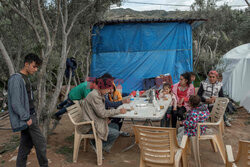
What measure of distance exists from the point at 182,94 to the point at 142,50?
4.51m

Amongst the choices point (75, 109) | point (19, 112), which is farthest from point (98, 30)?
point (19, 112)

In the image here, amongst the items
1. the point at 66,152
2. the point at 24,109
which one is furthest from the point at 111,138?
the point at 24,109

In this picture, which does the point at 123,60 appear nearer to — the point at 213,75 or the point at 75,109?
the point at 213,75

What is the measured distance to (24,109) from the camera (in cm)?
278

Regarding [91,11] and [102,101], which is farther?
[91,11]

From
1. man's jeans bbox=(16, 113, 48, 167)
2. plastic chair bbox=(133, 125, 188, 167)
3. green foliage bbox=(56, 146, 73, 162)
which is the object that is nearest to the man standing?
man's jeans bbox=(16, 113, 48, 167)

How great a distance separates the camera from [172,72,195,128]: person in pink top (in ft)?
16.2

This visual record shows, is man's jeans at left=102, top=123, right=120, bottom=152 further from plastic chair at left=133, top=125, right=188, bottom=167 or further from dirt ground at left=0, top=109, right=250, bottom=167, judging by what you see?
plastic chair at left=133, top=125, right=188, bottom=167

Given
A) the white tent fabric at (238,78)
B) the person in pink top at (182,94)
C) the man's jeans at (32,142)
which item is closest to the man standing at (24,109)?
the man's jeans at (32,142)

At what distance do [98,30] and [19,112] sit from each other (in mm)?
7171

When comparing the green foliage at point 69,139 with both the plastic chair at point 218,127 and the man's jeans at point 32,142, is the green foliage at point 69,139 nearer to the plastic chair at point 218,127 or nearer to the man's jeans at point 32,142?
the man's jeans at point 32,142

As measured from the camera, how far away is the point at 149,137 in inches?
103

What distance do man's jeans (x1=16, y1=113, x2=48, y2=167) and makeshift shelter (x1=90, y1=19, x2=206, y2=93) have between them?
6406 mm

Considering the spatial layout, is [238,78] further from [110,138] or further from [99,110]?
[99,110]
